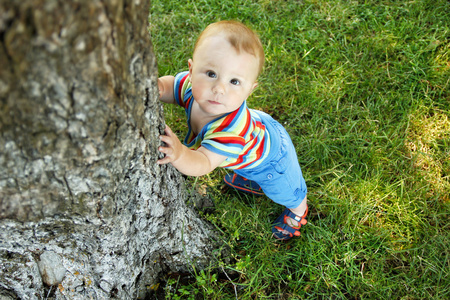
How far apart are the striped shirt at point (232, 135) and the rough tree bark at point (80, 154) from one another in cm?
27

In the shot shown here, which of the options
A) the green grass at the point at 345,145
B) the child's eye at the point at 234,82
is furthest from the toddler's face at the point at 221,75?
the green grass at the point at 345,145

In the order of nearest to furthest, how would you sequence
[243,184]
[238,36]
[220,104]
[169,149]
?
1. [169,149]
2. [238,36]
3. [220,104]
4. [243,184]

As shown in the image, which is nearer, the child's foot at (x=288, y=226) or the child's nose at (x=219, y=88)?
the child's nose at (x=219, y=88)

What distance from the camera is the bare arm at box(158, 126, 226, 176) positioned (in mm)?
1460

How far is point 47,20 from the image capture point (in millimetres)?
719

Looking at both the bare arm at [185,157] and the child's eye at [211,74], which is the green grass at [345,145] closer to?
the bare arm at [185,157]

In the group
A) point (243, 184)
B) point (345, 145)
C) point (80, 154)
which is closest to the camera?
point (80, 154)

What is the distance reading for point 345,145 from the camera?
289 centimetres

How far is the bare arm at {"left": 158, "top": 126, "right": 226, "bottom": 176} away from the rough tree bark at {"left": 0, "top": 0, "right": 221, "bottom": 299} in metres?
0.07

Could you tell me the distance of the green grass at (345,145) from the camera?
2260mm

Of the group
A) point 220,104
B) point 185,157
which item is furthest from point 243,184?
point 185,157

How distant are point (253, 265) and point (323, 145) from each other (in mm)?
1150

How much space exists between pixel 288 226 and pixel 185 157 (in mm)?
1228

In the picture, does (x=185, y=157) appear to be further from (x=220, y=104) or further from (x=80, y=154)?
(x=80, y=154)
